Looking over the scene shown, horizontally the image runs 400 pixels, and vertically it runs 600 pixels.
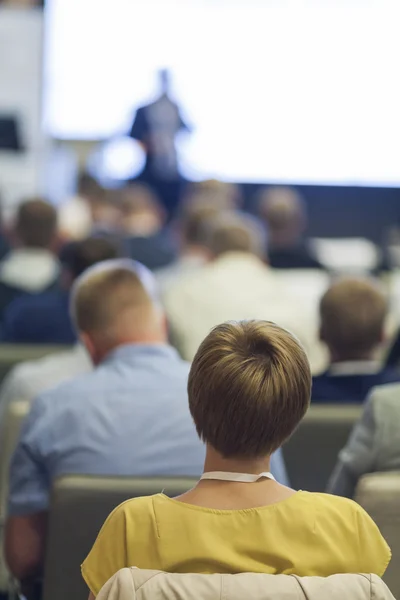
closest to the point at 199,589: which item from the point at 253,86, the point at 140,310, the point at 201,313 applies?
the point at 140,310

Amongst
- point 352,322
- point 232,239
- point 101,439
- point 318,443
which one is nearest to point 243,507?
point 101,439

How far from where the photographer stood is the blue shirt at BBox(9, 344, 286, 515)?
216cm

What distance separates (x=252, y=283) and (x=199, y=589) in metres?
2.86

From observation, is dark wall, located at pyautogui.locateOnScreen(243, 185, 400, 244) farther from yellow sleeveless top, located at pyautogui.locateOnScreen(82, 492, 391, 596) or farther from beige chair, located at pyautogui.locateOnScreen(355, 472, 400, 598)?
yellow sleeveless top, located at pyautogui.locateOnScreen(82, 492, 391, 596)

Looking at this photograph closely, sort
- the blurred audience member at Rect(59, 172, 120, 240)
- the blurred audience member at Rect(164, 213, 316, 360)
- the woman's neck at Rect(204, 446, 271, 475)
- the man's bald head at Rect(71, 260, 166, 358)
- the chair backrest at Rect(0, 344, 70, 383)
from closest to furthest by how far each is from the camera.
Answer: the woman's neck at Rect(204, 446, 271, 475) → the man's bald head at Rect(71, 260, 166, 358) → the chair backrest at Rect(0, 344, 70, 383) → the blurred audience member at Rect(164, 213, 316, 360) → the blurred audience member at Rect(59, 172, 120, 240)

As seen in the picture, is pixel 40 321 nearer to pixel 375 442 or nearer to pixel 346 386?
pixel 346 386

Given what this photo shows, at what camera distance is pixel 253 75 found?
379 inches

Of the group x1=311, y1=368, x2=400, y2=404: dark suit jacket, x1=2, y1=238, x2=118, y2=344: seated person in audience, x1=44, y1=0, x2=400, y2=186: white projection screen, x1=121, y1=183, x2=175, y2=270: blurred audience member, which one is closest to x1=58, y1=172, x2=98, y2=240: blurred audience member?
x1=121, y1=183, x2=175, y2=270: blurred audience member

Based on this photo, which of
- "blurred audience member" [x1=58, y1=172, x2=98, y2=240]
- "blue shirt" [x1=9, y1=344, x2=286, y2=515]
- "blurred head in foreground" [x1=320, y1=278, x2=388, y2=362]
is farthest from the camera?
"blurred audience member" [x1=58, y1=172, x2=98, y2=240]

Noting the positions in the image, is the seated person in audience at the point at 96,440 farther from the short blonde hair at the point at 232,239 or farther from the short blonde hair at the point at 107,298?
the short blonde hair at the point at 232,239

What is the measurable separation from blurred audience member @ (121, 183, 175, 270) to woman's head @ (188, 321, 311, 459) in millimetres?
4243

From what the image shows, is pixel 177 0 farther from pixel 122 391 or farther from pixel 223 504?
pixel 223 504

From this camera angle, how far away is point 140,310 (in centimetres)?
265

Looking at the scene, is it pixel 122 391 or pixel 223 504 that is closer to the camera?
pixel 223 504
